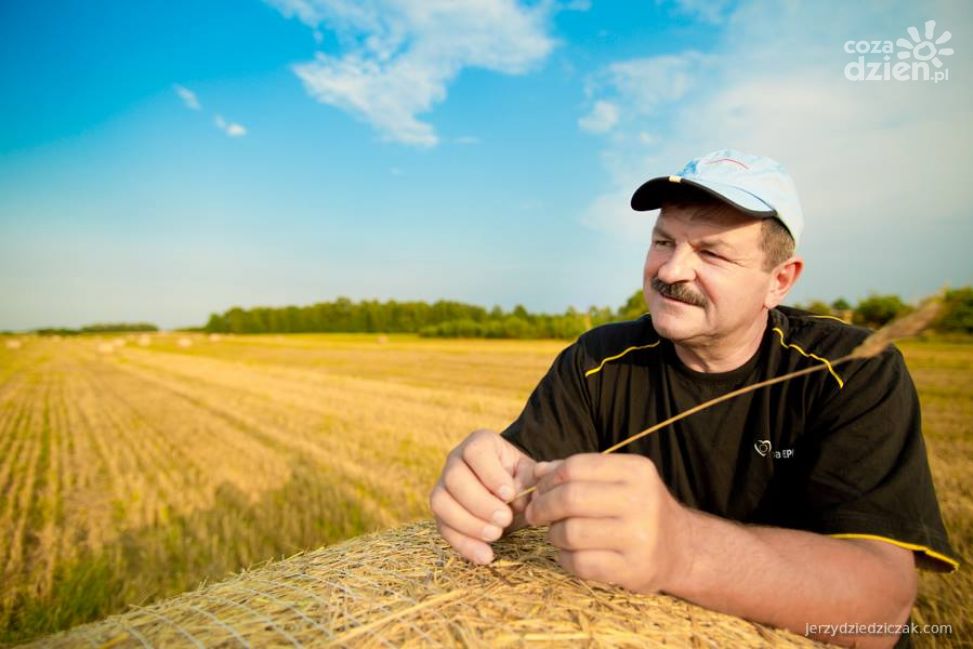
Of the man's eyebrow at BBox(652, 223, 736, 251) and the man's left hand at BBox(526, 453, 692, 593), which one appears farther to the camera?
the man's eyebrow at BBox(652, 223, 736, 251)

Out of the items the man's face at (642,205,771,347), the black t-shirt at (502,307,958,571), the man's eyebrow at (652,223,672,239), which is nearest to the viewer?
the black t-shirt at (502,307,958,571)

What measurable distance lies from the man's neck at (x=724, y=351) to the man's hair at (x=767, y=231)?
0.28 meters

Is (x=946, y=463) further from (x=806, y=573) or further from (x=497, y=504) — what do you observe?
(x=497, y=504)

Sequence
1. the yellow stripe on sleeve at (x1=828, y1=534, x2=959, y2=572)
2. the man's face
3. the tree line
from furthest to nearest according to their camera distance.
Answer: the tree line < the man's face < the yellow stripe on sleeve at (x1=828, y1=534, x2=959, y2=572)

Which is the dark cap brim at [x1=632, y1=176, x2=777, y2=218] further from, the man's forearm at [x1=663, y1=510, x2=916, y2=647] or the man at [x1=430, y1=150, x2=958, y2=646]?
the man's forearm at [x1=663, y1=510, x2=916, y2=647]

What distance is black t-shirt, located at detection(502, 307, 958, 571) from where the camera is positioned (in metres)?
1.58

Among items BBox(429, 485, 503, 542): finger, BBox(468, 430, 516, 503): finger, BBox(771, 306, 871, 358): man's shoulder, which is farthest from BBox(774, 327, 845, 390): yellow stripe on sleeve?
BBox(429, 485, 503, 542): finger

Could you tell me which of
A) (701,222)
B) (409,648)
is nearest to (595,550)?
(409,648)

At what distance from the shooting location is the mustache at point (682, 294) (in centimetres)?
199

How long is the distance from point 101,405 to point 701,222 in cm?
1805

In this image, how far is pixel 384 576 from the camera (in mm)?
1813

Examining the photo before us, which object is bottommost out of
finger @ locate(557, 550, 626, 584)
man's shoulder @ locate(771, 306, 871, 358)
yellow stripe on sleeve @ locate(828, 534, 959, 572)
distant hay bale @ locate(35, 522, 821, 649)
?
distant hay bale @ locate(35, 522, 821, 649)

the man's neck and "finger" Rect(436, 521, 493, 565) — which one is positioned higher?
the man's neck

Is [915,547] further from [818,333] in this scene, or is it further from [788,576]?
[818,333]
